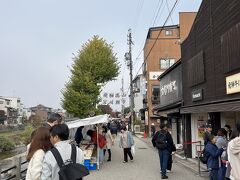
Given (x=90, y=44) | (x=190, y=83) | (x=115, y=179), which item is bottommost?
(x=115, y=179)

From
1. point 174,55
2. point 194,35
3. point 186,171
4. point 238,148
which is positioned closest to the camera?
point 238,148

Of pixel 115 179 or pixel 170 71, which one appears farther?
pixel 170 71

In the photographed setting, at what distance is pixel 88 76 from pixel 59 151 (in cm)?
2857

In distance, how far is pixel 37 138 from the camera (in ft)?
16.9

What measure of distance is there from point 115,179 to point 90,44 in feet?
75.9

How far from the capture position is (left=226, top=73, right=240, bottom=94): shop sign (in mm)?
11387

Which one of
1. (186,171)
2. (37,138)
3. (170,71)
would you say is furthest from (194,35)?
(37,138)

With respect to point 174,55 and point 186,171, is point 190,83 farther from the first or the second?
point 174,55

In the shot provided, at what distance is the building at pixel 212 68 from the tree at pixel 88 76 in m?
14.7

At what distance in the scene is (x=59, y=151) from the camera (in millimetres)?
4875

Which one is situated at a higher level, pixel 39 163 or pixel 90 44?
pixel 90 44

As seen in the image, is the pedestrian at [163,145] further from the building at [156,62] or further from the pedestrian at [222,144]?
the building at [156,62]

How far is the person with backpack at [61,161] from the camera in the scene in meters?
4.77

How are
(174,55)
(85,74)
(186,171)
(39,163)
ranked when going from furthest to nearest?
(174,55)
(85,74)
(186,171)
(39,163)
